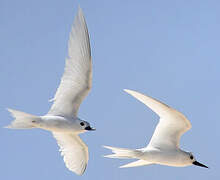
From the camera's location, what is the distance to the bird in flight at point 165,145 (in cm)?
951

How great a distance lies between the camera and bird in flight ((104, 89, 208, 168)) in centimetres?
951

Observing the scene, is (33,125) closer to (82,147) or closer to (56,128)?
(56,128)

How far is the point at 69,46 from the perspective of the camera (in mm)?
10516

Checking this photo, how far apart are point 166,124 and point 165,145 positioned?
473 mm

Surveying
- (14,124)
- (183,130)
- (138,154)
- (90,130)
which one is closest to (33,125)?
(14,124)

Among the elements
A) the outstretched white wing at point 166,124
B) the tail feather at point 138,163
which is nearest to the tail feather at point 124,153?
the outstretched white wing at point 166,124

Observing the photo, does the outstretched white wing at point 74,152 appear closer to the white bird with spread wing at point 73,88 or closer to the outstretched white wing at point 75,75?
the white bird with spread wing at point 73,88

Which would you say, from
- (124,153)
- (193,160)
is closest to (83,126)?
(124,153)

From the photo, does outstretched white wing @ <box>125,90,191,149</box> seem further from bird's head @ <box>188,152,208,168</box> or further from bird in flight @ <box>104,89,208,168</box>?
bird's head @ <box>188,152,208,168</box>

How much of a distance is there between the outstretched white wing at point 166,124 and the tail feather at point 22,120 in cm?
209

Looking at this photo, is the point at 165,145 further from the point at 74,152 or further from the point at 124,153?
the point at 74,152

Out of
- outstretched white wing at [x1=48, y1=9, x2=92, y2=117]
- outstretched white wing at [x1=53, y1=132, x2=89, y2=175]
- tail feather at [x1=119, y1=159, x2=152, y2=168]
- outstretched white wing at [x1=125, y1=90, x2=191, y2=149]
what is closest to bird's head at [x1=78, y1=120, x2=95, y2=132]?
outstretched white wing at [x1=48, y1=9, x2=92, y2=117]

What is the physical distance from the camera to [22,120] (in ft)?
33.0

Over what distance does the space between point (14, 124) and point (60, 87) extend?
130 cm
